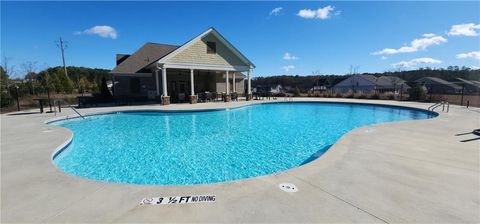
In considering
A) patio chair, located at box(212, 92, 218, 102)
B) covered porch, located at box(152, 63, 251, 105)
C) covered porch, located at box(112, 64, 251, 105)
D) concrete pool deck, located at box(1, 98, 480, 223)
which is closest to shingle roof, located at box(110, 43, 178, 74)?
covered porch, located at box(112, 64, 251, 105)

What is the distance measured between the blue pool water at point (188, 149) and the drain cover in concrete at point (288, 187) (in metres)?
1.82

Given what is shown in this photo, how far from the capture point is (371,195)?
117 inches

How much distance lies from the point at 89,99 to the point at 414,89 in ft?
94.5

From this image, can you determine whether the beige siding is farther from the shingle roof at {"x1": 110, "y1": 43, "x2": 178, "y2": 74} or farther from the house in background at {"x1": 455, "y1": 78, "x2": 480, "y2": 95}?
the house in background at {"x1": 455, "y1": 78, "x2": 480, "y2": 95}

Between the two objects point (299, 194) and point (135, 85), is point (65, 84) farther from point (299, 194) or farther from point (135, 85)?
point (299, 194)

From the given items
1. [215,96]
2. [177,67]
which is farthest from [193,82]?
[177,67]

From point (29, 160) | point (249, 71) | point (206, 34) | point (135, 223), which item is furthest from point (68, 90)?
point (135, 223)

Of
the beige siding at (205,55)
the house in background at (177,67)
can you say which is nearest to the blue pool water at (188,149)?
the house in background at (177,67)

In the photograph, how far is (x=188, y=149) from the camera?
273 inches

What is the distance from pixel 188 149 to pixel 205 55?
13.5 metres

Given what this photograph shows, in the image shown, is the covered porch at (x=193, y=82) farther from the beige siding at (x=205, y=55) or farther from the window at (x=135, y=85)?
the window at (x=135, y=85)

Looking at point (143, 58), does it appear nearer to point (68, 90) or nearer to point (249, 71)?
point (249, 71)

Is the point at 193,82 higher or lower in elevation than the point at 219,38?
lower

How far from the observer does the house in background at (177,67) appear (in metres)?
17.8
